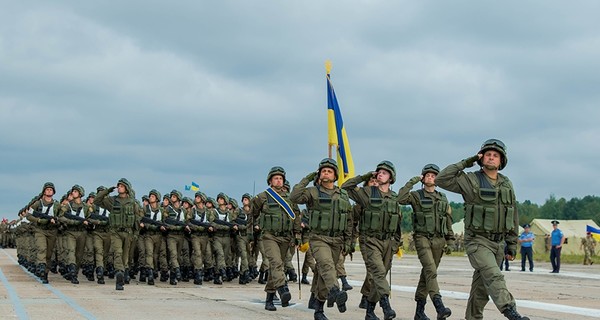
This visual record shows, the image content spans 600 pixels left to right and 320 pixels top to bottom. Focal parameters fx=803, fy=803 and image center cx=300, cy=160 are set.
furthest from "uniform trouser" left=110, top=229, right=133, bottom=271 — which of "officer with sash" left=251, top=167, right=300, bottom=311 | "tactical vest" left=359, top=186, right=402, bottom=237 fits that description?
"tactical vest" left=359, top=186, right=402, bottom=237

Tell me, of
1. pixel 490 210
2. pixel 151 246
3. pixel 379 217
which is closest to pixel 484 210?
pixel 490 210

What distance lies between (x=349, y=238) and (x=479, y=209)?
9.61 ft

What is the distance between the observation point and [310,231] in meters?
11.0

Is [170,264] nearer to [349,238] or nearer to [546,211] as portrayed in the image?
[349,238]

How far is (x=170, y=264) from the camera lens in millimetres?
18422

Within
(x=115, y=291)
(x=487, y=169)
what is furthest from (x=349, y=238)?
(x=115, y=291)

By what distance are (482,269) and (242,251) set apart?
11177 millimetres

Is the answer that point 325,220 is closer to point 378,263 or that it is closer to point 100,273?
point 378,263

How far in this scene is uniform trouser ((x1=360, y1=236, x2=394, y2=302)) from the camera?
10305 millimetres

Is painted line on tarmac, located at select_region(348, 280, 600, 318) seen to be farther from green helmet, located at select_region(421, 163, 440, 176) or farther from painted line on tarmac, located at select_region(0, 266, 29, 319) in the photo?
painted line on tarmac, located at select_region(0, 266, 29, 319)

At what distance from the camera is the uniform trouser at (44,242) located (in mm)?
18377

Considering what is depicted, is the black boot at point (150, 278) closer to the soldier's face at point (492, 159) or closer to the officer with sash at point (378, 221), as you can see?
the officer with sash at point (378, 221)

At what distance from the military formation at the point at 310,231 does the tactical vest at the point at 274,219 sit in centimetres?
2

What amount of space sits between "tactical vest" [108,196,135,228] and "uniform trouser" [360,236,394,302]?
7.80 m
